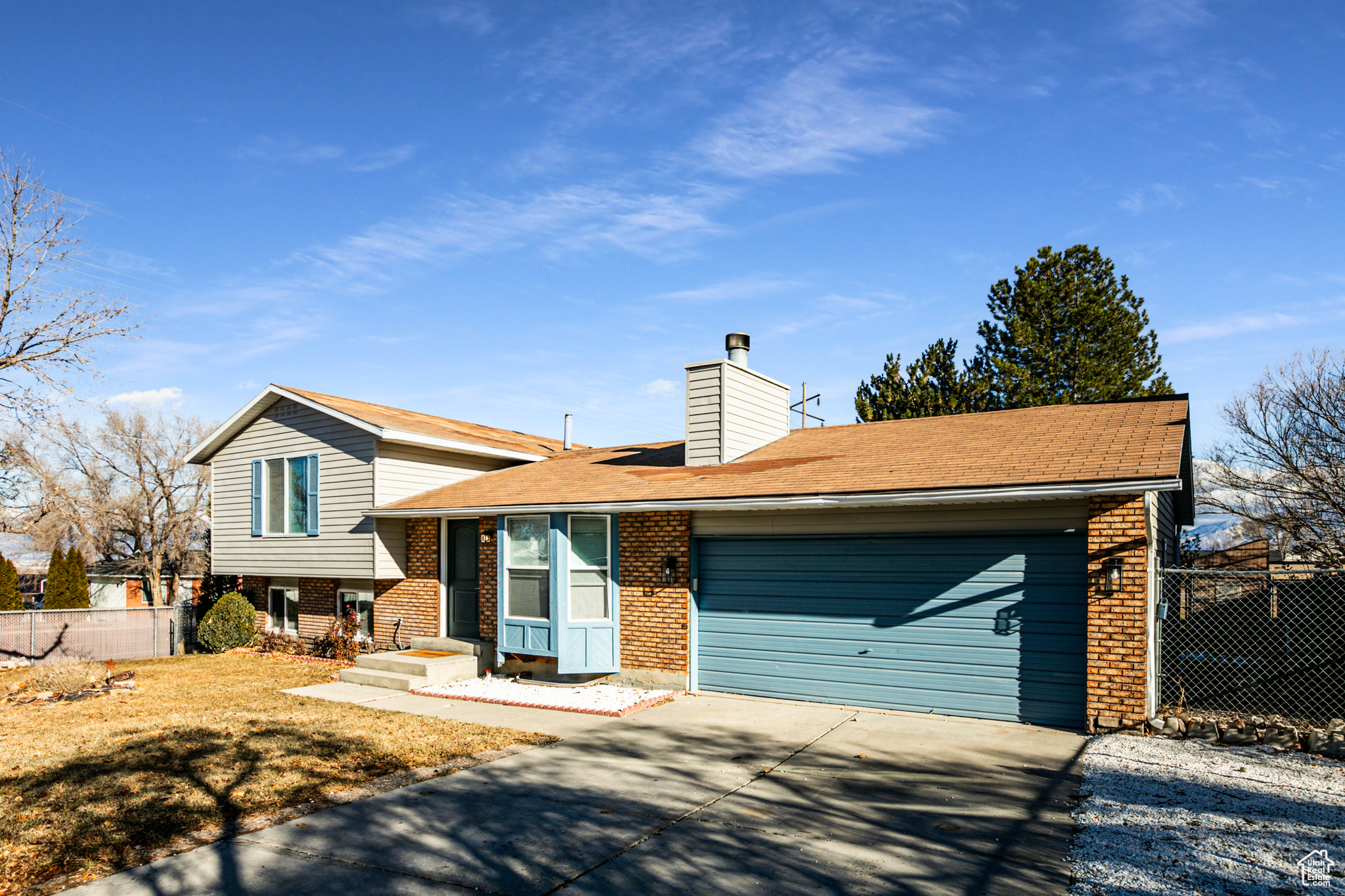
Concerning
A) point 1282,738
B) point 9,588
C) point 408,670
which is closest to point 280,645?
point 408,670

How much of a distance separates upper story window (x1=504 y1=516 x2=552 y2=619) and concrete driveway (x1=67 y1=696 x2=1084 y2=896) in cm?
372

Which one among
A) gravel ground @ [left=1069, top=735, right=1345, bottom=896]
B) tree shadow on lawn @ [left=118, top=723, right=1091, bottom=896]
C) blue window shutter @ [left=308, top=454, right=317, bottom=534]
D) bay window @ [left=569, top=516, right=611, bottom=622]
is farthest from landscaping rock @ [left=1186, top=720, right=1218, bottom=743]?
blue window shutter @ [left=308, top=454, right=317, bottom=534]

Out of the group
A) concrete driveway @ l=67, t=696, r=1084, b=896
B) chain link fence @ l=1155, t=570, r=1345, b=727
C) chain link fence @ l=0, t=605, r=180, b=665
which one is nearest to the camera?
concrete driveway @ l=67, t=696, r=1084, b=896

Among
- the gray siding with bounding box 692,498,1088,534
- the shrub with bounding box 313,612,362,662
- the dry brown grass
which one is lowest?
the shrub with bounding box 313,612,362,662

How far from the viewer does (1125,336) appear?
25.6 metres

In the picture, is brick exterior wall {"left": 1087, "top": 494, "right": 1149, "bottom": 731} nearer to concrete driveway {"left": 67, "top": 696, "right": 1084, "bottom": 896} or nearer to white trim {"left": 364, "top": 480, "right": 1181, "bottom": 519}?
white trim {"left": 364, "top": 480, "right": 1181, "bottom": 519}

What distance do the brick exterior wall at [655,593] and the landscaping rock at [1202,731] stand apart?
577 centimetres

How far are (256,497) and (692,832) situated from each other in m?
14.4

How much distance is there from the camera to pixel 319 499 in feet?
52.3

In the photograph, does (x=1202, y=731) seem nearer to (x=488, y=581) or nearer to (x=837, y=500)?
(x=837, y=500)

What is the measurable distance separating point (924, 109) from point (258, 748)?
1219cm

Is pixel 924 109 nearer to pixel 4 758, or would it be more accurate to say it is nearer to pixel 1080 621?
pixel 1080 621

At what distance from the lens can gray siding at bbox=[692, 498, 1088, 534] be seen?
8.87 metres

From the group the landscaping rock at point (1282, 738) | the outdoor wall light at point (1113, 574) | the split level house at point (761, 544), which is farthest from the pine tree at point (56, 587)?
the landscaping rock at point (1282, 738)
